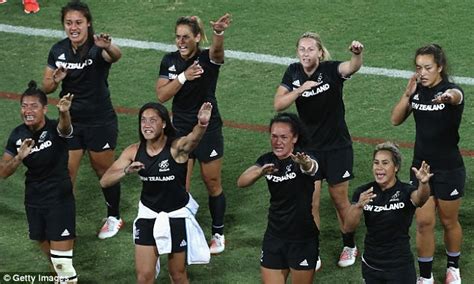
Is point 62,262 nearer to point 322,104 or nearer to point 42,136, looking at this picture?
point 42,136

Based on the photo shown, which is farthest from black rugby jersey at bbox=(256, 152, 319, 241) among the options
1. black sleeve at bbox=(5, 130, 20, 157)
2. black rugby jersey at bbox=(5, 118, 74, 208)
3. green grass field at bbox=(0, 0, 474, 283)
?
black sleeve at bbox=(5, 130, 20, 157)

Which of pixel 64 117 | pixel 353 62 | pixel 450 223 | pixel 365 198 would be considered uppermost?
Answer: pixel 353 62

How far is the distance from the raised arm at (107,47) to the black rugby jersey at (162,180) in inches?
52.3

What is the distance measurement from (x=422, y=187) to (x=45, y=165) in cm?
335

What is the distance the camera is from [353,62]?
11312mm

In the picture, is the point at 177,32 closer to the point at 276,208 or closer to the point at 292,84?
the point at 292,84

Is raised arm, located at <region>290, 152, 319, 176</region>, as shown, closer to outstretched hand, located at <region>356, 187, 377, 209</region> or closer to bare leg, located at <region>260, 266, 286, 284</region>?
outstretched hand, located at <region>356, 187, 377, 209</region>

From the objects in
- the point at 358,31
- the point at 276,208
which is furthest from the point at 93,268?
the point at 358,31

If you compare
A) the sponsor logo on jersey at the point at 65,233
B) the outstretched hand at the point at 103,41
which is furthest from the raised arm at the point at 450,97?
the sponsor logo on jersey at the point at 65,233

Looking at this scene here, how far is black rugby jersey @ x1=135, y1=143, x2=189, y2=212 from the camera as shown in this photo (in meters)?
10.8

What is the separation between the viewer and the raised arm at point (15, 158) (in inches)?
430

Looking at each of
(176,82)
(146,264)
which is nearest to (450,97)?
(176,82)

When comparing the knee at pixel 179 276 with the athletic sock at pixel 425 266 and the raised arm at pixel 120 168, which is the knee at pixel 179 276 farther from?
the athletic sock at pixel 425 266

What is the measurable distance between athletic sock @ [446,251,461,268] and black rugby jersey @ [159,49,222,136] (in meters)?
2.51
